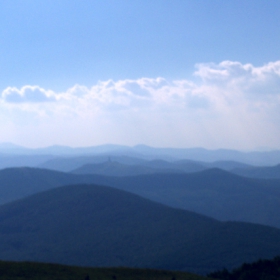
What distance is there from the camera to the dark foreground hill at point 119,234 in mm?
64250

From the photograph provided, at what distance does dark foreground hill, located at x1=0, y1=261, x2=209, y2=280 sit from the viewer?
941 inches

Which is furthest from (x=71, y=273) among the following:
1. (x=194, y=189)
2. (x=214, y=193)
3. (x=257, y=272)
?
(x=194, y=189)

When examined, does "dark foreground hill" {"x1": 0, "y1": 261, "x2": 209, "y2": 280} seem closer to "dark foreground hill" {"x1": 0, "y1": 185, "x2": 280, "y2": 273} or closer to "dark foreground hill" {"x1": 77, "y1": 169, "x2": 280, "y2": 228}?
"dark foreground hill" {"x1": 0, "y1": 185, "x2": 280, "y2": 273}

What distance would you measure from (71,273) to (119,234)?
55.5 meters

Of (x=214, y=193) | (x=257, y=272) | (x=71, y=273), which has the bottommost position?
(x=71, y=273)

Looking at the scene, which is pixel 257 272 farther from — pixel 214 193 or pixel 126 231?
pixel 214 193

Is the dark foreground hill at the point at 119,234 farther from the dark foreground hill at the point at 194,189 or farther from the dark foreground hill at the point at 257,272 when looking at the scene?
the dark foreground hill at the point at 194,189

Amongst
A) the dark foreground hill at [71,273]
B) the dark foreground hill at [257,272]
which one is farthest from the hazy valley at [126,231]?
the dark foreground hill at [71,273]

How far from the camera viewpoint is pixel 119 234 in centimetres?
7962

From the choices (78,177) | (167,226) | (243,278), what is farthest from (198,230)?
(78,177)

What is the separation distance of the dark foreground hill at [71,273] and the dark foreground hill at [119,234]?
33.0m

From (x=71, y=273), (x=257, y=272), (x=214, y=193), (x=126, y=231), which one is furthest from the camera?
(x=214, y=193)

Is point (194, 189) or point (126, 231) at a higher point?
point (194, 189)

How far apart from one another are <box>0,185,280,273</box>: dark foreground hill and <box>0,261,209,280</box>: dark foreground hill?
108 ft
